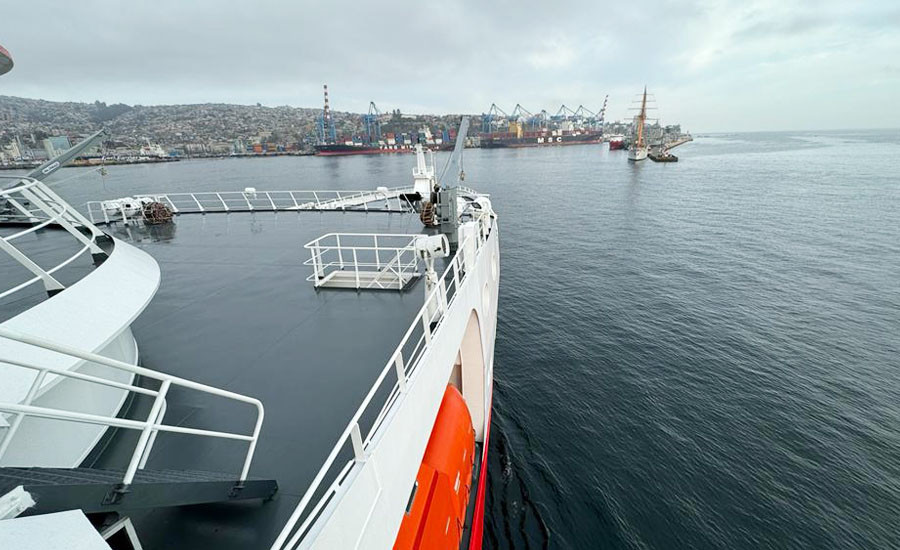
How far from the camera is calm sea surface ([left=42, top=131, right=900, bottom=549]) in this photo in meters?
12.3

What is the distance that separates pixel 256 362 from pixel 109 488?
14.7 feet

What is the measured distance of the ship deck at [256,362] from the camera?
4.24 m

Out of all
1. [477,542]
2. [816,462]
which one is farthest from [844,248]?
[477,542]

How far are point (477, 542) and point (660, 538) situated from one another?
5582 mm

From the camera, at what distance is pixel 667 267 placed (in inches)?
1257

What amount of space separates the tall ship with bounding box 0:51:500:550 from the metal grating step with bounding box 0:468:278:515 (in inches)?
0.5

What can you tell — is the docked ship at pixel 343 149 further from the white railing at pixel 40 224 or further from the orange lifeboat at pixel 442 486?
the orange lifeboat at pixel 442 486

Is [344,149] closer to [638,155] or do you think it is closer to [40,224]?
[638,155]

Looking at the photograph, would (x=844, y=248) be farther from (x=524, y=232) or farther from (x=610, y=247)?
(x=524, y=232)

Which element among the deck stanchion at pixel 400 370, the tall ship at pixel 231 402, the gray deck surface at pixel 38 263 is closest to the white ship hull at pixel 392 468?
the tall ship at pixel 231 402

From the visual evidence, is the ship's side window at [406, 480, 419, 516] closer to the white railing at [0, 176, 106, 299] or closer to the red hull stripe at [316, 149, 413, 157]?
the white railing at [0, 176, 106, 299]

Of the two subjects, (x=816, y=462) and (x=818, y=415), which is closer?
(x=816, y=462)

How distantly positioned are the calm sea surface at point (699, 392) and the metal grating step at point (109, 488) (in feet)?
35.3

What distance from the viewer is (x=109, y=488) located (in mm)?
2889
